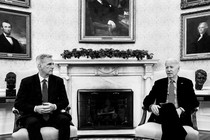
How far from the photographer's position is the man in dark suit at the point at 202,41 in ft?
19.3

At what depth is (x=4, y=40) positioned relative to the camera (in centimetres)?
586

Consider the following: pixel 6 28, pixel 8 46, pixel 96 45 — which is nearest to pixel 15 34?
pixel 6 28

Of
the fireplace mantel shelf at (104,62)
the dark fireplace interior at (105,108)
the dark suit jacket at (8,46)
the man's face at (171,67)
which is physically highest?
the dark suit jacket at (8,46)

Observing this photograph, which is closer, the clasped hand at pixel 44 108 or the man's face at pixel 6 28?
the clasped hand at pixel 44 108

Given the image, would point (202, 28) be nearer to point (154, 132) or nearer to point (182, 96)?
point (182, 96)

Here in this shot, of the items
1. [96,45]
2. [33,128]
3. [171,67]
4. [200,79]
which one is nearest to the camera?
[33,128]

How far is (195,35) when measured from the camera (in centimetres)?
609

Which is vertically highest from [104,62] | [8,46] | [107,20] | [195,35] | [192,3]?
[192,3]

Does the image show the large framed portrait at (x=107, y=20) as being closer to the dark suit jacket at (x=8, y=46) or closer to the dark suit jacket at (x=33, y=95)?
the dark suit jacket at (x=8, y=46)

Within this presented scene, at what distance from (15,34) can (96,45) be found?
2.10m

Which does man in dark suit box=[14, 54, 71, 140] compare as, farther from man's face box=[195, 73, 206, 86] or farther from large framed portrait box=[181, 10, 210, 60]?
large framed portrait box=[181, 10, 210, 60]

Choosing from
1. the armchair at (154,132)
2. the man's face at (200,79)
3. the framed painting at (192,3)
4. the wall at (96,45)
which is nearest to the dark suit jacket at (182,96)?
the armchair at (154,132)

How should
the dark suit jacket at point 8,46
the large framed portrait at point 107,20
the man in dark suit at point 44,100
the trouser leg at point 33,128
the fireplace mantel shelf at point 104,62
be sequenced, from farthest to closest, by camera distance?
1. the large framed portrait at point 107,20
2. the fireplace mantel shelf at point 104,62
3. the dark suit jacket at point 8,46
4. the man in dark suit at point 44,100
5. the trouser leg at point 33,128

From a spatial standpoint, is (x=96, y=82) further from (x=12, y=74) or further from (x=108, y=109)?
(x=12, y=74)
